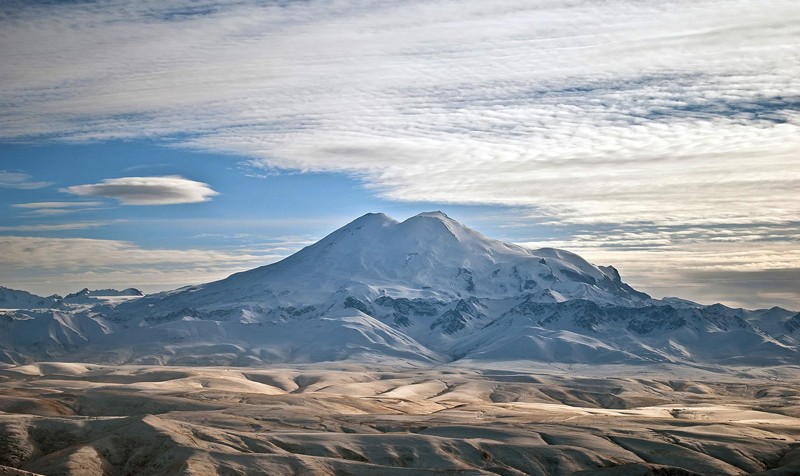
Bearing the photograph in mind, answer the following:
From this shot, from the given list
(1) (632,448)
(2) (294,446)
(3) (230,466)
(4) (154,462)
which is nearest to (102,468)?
(4) (154,462)

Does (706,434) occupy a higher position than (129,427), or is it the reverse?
(129,427)

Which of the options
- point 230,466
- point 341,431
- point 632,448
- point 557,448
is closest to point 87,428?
point 230,466

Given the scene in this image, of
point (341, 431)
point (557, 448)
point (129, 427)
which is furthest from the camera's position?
point (341, 431)

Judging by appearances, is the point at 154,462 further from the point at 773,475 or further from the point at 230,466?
the point at 773,475

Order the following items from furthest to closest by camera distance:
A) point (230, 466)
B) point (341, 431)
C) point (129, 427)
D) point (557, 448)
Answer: point (341, 431) < point (557, 448) < point (129, 427) < point (230, 466)

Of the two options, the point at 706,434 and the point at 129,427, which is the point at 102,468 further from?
the point at 706,434

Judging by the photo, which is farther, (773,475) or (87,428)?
(87,428)

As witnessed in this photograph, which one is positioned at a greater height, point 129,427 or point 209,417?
point 129,427

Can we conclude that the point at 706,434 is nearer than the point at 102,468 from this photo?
No

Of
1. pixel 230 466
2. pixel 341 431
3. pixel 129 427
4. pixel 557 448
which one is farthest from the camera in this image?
pixel 341 431
